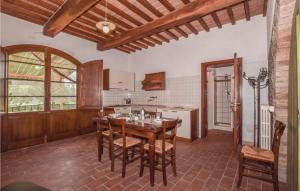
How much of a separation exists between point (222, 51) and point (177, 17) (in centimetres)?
184

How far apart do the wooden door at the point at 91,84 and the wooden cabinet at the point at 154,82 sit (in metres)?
1.98

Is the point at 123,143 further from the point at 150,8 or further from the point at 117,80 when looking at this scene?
the point at 117,80

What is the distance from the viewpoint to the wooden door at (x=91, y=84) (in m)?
4.63

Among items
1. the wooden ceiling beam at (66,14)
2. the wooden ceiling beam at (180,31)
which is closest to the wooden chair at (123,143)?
the wooden ceiling beam at (66,14)

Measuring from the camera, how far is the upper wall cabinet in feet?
18.5

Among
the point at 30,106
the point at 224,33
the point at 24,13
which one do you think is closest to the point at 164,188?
the point at 30,106

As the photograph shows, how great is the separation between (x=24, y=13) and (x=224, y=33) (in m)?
5.19

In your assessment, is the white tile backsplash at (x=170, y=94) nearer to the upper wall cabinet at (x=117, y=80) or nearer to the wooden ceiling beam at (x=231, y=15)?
the upper wall cabinet at (x=117, y=80)

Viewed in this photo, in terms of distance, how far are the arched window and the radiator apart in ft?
16.5

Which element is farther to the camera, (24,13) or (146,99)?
(146,99)

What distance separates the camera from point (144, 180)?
2.43m

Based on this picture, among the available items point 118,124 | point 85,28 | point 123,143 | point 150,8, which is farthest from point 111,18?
point 123,143

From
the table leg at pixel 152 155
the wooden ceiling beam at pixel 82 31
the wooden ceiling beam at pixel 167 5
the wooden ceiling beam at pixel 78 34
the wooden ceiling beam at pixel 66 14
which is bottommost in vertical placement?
the table leg at pixel 152 155

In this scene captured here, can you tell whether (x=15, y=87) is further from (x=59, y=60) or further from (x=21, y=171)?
(x=21, y=171)
